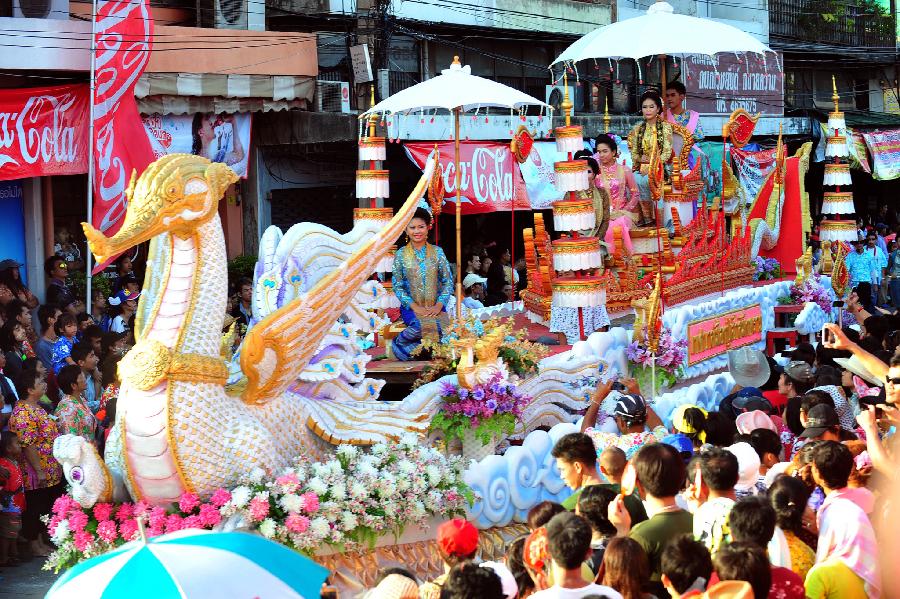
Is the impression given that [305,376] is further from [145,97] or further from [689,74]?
[689,74]

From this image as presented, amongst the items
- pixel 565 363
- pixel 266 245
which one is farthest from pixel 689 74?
pixel 266 245

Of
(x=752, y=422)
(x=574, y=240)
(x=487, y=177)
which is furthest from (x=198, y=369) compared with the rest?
(x=487, y=177)

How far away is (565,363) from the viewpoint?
30.8 feet

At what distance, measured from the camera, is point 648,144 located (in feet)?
42.3

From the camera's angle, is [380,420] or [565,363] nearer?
[380,420]

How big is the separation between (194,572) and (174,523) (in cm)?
236

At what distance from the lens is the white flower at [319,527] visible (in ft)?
21.2

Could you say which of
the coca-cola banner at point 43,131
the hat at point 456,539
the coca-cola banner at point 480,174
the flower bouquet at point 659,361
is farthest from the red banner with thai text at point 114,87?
the hat at point 456,539

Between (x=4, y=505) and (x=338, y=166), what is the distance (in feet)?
33.6

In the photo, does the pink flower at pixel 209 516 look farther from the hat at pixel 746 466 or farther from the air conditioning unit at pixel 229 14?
the air conditioning unit at pixel 229 14

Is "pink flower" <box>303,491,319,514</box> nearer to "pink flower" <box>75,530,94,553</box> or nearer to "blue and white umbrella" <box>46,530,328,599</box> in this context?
"pink flower" <box>75,530,94,553</box>

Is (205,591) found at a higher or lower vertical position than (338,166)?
lower

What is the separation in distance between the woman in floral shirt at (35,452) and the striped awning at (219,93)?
6087mm

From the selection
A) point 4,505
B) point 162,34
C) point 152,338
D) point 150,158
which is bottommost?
point 4,505
